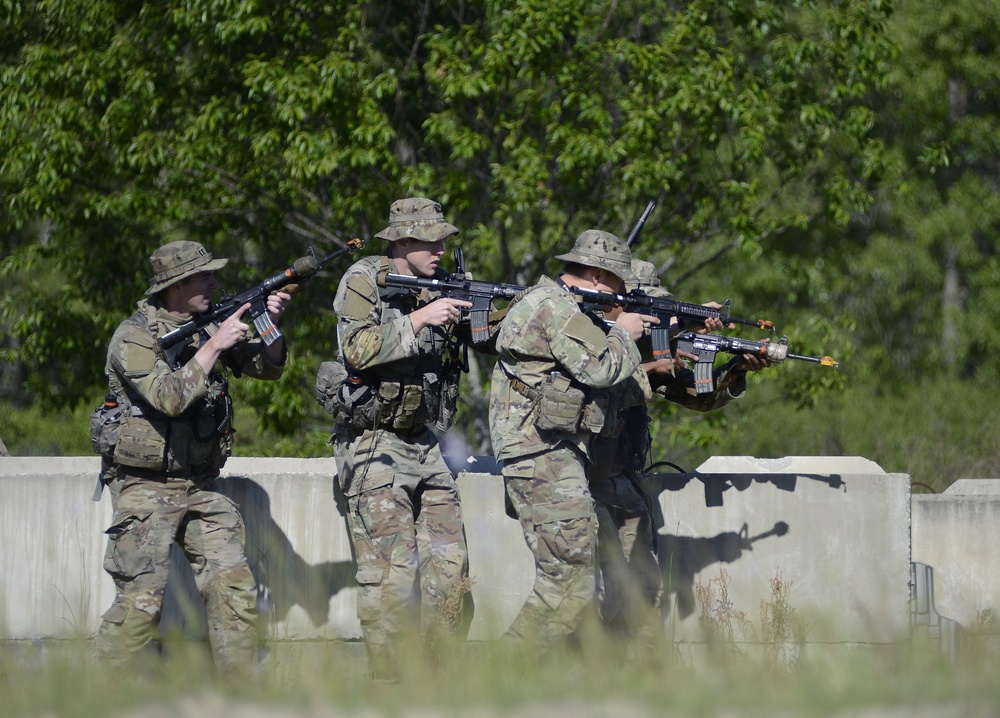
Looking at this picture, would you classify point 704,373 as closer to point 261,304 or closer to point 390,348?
point 390,348

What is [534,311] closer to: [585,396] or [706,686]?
[585,396]

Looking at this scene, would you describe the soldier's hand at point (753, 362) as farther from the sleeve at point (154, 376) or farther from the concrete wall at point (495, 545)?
the sleeve at point (154, 376)

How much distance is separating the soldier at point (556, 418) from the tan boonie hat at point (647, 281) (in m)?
0.58

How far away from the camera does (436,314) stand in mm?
5543

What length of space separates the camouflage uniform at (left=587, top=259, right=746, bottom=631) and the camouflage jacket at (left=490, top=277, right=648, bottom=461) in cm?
32

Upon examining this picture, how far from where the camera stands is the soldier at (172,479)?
5.24 metres

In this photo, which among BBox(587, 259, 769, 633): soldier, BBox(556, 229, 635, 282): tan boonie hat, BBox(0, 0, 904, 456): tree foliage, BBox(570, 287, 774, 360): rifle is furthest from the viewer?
BBox(0, 0, 904, 456): tree foliage

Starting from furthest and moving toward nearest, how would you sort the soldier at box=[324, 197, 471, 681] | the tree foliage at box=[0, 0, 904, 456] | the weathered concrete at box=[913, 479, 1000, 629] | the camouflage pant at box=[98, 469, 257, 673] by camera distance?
1. the tree foliage at box=[0, 0, 904, 456]
2. the weathered concrete at box=[913, 479, 1000, 629]
3. the soldier at box=[324, 197, 471, 681]
4. the camouflage pant at box=[98, 469, 257, 673]

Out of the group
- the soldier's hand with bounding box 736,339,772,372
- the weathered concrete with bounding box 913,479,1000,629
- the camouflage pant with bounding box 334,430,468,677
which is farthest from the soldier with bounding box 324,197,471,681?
the weathered concrete with bounding box 913,479,1000,629

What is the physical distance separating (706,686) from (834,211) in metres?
7.98

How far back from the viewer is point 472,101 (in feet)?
35.1

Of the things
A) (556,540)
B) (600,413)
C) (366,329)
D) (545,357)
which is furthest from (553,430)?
(366,329)

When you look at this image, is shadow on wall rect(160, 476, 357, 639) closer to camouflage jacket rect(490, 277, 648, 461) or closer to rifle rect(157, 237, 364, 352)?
rifle rect(157, 237, 364, 352)

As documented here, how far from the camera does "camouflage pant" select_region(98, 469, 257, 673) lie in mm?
5207
